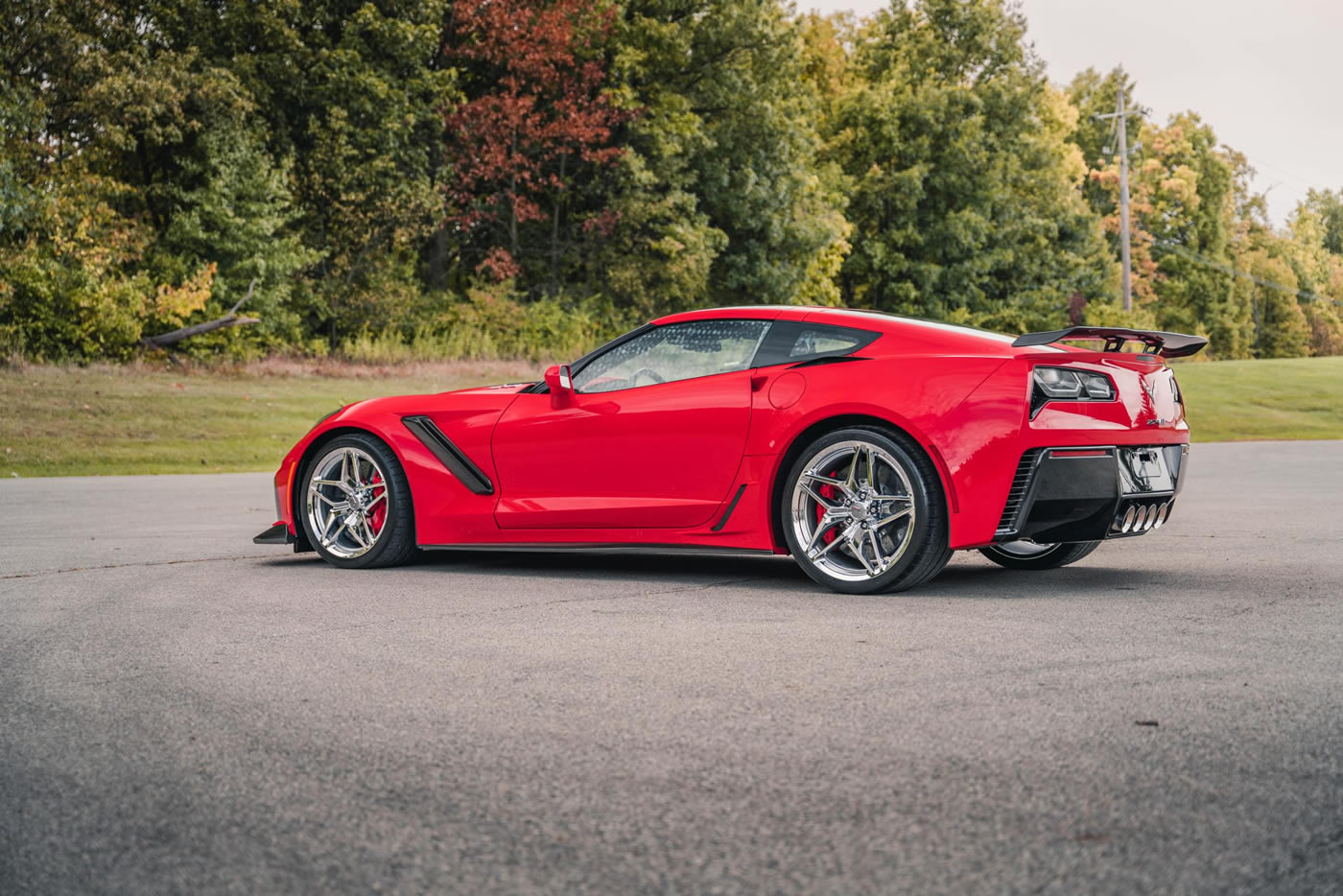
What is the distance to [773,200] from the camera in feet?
132

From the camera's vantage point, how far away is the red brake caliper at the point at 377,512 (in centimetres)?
762

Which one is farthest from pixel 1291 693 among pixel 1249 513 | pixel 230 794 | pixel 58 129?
pixel 58 129

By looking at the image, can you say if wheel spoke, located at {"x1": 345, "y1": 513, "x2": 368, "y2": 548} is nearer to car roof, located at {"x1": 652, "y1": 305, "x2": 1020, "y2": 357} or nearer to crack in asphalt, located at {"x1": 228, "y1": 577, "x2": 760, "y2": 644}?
crack in asphalt, located at {"x1": 228, "y1": 577, "x2": 760, "y2": 644}

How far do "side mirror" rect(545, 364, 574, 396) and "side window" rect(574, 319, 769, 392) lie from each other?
0.08m

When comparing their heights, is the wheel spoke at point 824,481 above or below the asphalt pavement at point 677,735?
above

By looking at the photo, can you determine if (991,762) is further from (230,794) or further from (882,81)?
(882,81)

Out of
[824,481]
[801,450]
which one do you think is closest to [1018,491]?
[824,481]

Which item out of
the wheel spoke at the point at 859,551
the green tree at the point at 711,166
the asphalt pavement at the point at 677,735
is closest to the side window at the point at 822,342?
the wheel spoke at the point at 859,551

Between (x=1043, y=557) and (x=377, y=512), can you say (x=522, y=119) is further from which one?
(x=1043, y=557)

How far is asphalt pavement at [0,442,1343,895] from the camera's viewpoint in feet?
8.80

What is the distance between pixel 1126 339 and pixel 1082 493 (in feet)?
2.81

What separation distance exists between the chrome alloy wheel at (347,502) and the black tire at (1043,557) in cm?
333

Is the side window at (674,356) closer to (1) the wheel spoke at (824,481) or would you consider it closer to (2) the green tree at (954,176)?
(1) the wheel spoke at (824,481)

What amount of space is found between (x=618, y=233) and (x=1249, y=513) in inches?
1107
